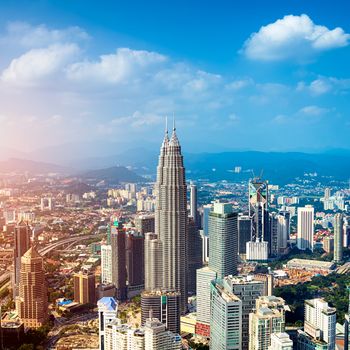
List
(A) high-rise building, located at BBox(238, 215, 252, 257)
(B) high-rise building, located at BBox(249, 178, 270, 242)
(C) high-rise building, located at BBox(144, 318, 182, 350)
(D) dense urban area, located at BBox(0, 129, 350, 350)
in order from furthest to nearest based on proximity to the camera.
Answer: (B) high-rise building, located at BBox(249, 178, 270, 242)
(A) high-rise building, located at BBox(238, 215, 252, 257)
(D) dense urban area, located at BBox(0, 129, 350, 350)
(C) high-rise building, located at BBox(144, 318, 182, 350)

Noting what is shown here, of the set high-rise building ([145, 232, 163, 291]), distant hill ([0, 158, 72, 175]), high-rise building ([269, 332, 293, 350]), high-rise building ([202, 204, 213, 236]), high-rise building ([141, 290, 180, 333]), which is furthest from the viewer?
high-rise building ([202, 204, 213, 236])

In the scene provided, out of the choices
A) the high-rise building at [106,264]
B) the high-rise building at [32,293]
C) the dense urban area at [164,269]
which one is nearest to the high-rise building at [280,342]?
the dense urban area at [164,269]

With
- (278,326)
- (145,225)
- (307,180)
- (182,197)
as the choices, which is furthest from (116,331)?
(307,180)

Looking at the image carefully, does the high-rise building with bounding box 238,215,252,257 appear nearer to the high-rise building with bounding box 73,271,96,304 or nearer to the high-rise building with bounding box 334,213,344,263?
the high-rise building with bounding box 334,213,344,263

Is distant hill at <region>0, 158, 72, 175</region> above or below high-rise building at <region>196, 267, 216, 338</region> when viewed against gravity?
above

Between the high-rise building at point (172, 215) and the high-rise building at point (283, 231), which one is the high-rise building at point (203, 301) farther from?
the high-rise building at point (283, 231)

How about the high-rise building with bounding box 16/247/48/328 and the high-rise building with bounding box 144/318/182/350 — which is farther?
the high-rise building with bounding box 16/247/48/328

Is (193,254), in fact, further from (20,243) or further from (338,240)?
(338,240)

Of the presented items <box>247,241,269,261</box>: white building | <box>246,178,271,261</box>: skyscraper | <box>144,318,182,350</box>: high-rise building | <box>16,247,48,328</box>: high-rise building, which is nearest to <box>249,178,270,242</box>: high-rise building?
<box>246,178,271,261</box>: skyscraper
